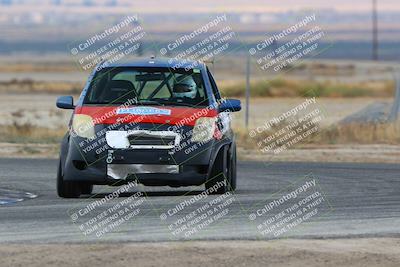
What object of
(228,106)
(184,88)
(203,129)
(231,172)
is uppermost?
(184,88)

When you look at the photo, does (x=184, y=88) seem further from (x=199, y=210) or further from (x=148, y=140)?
(x=199, y=210)

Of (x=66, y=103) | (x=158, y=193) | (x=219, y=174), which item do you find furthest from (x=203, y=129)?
(x=66, y=103)

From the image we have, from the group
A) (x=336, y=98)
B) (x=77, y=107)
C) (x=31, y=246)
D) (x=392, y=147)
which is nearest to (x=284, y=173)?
(x=77, y=107)

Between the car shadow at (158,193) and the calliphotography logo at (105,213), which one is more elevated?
the calliphotography logo at (105,213)

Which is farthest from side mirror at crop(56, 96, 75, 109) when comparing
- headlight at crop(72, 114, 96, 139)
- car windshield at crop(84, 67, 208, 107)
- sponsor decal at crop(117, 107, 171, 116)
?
sponsor decal at crop(117, 107, 171, 116)

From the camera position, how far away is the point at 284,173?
2056cm

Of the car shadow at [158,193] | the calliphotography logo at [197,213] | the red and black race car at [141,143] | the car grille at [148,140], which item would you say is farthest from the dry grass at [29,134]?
the car grille at [148,140]

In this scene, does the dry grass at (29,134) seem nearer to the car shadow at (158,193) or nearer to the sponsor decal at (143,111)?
the car shadow at (158,193)

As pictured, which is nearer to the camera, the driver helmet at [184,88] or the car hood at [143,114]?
the car hood at [143,114]

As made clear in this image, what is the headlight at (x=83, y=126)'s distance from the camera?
15555mm

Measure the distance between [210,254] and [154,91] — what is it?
5.81 metres

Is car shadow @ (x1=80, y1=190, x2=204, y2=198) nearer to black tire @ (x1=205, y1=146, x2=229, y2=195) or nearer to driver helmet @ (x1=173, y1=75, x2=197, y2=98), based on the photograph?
black tire @ (x1=205, y1=146, x2=229, y2=195)

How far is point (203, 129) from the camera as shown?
1577 centimetres

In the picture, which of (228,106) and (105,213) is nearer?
(105,213)
